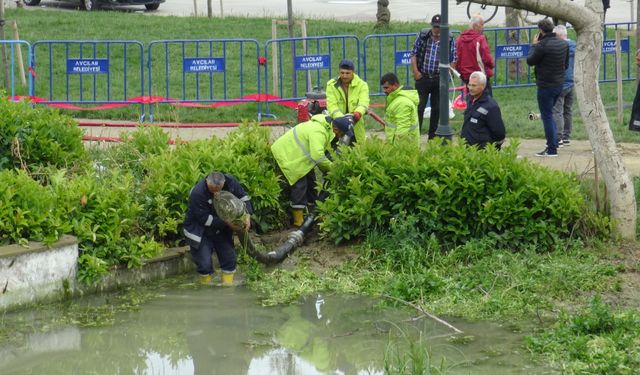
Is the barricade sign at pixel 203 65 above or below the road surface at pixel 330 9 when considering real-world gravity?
below

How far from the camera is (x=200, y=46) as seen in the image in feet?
80.5

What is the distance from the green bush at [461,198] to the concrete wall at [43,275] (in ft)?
8.58

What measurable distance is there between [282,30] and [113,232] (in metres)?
14.3

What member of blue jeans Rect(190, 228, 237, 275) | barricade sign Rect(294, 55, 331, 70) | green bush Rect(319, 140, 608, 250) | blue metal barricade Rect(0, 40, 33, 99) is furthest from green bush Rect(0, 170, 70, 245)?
barricade sign Rect(294, 55, 331, 70)

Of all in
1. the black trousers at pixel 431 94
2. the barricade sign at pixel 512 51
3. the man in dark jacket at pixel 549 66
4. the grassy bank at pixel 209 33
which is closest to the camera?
the man in dark jacket at pixel 549 66

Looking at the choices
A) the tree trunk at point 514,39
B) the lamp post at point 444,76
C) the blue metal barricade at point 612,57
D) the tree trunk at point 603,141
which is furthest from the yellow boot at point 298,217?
the tree trunk at point 514,39

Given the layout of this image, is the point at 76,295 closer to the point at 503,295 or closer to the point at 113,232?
the point at 113,232

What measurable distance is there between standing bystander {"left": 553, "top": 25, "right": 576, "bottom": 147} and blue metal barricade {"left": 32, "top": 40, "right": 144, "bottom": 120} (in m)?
6.58

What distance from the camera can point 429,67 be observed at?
1656cm

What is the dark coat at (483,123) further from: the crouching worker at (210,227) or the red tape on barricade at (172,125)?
the red tape on barricade at (172,125)

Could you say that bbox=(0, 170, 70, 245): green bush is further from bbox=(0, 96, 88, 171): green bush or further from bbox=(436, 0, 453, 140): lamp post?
bbox=(436, 0, 453, 140): lamp post

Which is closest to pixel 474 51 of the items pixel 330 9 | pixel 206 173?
pixel 206 173

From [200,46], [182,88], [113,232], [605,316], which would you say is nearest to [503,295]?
[605,316]

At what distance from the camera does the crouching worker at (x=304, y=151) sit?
13.3m
